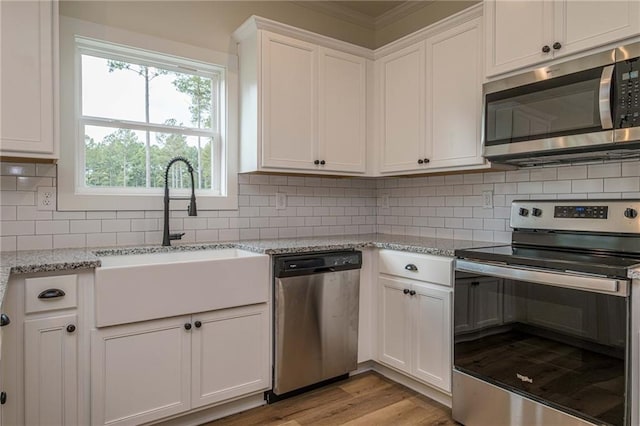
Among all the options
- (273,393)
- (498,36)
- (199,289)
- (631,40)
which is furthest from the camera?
(273,393)

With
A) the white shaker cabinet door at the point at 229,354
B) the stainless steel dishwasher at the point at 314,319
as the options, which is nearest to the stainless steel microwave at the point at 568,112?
the stainless steel dishwasher at the point at 314,319

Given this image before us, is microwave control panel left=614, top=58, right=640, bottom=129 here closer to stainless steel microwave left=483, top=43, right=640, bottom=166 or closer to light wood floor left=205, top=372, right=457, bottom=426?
stainless steel microwave left=483, top=43, right=640, bottom=166

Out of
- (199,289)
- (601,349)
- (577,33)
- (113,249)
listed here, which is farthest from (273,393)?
(577,33)

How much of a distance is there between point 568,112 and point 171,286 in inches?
81.5

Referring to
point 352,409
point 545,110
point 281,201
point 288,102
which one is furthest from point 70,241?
point 545,110

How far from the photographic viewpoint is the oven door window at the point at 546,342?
5.25ft

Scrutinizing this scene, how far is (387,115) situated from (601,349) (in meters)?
1.98

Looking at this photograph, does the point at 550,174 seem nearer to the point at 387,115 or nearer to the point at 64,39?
the point at 387,115

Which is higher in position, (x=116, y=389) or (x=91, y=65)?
(x=91, y=65)

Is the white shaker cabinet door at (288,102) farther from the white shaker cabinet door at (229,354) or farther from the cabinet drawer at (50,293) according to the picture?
the cabinet drawer at (50,293)

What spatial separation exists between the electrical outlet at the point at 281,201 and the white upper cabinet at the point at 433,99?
0.75 m

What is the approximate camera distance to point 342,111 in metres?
2.97

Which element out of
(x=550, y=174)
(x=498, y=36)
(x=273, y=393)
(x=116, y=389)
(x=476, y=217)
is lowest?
(x=273, y=393)

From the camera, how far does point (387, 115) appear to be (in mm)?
3018
